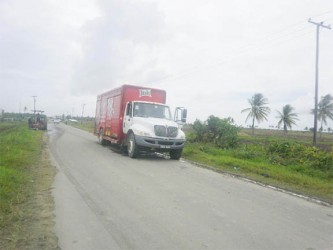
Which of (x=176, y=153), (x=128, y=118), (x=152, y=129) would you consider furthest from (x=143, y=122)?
(x=176, y=153)

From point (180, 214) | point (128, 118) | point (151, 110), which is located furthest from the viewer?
point (128, 118)

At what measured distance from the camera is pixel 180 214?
653cm

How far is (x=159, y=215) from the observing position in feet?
21.1

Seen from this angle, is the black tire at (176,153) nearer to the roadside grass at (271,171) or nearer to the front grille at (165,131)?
the roadside grass at (271,171)

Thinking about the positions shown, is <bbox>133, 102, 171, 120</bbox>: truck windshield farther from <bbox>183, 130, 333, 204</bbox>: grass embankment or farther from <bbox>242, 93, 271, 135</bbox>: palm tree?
<bbox>242, 93, 271, 135</bbox>: palm tree

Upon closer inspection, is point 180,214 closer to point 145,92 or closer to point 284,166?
point 284,166

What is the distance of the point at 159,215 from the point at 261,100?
5974cm

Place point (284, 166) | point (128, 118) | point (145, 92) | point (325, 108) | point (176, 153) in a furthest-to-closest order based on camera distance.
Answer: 1. point (325, 108)
2. point (145, 92)
3. point (128, 118)
4. point (176, 153)
5. point (284, 166)

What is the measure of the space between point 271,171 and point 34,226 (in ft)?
29.4

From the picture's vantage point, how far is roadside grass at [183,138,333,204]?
10000 mm

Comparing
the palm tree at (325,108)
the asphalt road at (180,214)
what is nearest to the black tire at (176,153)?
the asphalt road at (180,214)

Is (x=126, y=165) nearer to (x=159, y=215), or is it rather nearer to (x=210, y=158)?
(x=210, y=158)

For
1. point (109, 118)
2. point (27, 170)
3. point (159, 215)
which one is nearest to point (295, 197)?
point (159, 215)

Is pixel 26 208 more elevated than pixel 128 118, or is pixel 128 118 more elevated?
pixel 128 118
